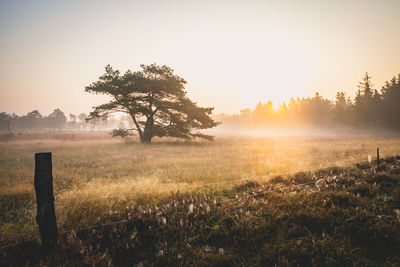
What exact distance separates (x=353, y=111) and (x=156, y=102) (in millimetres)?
56583

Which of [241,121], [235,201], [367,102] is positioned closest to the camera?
[235,201]

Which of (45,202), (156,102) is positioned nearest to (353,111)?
(156,102)

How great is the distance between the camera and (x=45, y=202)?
9.29 ft

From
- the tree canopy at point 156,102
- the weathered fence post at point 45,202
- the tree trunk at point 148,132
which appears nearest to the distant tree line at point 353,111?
the tree canopy at point 156,102

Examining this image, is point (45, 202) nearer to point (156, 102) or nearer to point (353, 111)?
point (156, 102)

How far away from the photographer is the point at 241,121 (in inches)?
4875

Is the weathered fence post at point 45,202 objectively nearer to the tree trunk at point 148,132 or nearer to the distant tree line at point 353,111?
the tree trunk at point 148,132

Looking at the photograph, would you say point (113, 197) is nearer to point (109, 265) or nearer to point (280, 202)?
point (109, 265)

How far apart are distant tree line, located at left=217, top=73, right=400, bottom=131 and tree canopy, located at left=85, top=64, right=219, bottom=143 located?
49.9 metres

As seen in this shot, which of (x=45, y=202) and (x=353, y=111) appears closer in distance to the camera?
(x=45, y=202)

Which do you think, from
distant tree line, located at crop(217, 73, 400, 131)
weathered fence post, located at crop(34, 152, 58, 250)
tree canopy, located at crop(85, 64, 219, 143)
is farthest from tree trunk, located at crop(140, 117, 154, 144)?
distant tree line, located at crop(217, 73, 400, 131)

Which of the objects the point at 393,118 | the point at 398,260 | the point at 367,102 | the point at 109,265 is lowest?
the point at 398,260

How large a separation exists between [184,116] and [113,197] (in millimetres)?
19201

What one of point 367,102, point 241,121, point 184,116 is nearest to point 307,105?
point 367,102
